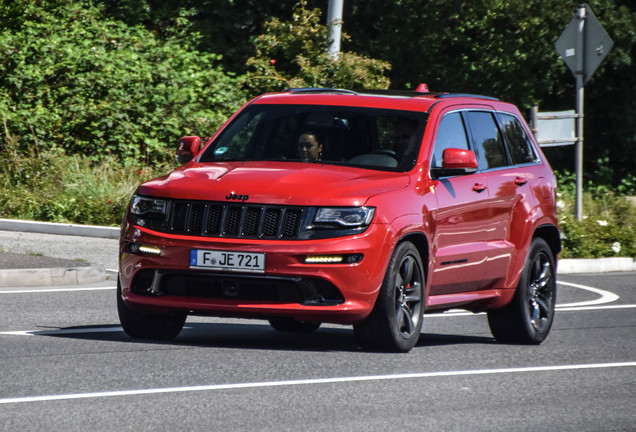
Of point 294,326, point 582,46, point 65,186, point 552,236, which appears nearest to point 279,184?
point 294,326

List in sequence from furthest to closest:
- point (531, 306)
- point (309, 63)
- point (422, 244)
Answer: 1. point (309, 63)
2. point (531, 306)
3. point (422, 244)

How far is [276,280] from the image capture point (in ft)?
25.6

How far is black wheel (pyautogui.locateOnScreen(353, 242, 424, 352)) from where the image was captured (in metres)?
8.02

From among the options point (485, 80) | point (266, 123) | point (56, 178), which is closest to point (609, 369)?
point (266, 123)

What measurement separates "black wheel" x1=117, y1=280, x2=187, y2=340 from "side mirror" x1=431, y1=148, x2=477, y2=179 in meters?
1.99

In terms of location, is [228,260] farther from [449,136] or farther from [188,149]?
[449,136]

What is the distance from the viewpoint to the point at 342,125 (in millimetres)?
8875

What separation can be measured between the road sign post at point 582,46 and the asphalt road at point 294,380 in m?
8.27

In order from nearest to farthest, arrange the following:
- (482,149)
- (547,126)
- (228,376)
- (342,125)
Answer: (228,376)
(342,125)
(482,149)
(547,126)

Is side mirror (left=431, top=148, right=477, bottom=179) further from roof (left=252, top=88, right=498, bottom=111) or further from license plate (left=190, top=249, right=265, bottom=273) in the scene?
license plate (left=190, top=249, right=265, bottom=273)

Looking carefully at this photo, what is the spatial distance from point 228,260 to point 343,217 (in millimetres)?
750

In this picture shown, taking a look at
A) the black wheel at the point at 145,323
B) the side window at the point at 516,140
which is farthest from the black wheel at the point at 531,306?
the black wheel at the point at 145,323

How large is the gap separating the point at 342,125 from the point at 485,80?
1995 cm

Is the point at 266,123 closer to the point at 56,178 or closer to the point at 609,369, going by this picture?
the point at 609,369
